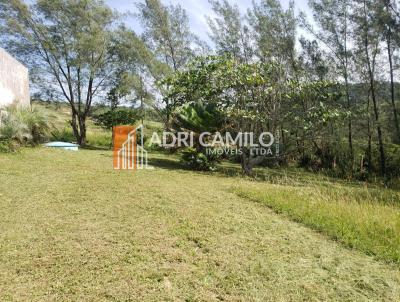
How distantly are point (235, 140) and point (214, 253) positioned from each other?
6.73 m

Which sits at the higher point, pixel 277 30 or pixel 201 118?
pixel 277 30

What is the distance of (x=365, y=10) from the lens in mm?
A: 13945

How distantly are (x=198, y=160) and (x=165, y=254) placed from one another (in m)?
6.58

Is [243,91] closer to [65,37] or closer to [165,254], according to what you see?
[165,254]

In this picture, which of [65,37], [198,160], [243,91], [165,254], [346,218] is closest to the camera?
[165,254]

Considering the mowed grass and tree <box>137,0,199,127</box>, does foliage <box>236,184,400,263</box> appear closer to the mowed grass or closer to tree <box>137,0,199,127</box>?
the mowed grass

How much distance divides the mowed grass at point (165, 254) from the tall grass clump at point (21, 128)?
409 cm

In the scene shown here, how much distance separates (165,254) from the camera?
10.8 feet

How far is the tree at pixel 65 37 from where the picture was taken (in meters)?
15.1

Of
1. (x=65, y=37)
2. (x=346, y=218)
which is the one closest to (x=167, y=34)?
(x=65, y=37)

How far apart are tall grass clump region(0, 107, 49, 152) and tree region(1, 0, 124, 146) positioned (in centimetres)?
617

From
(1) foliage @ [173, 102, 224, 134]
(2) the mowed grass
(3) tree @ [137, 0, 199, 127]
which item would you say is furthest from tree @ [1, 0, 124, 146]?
(2) the mowed grass

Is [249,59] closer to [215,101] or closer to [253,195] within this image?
[215,101]

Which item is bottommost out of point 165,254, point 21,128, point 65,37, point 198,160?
point 165,254
